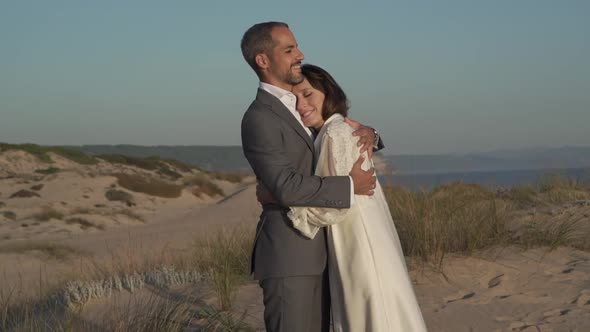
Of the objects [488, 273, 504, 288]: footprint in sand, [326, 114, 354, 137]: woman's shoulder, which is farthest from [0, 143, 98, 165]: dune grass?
[326, 114, 354, 137]: woman's shoulder

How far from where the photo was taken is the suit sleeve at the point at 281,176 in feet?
9.61

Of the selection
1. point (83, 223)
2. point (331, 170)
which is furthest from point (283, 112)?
point (83, 223)

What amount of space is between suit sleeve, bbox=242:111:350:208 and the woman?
0.09 metres

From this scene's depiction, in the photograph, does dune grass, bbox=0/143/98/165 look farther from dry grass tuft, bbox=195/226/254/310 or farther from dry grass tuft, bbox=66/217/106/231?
dry grass tuft, bbox=195/226/254/310

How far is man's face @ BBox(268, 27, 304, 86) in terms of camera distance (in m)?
3.20

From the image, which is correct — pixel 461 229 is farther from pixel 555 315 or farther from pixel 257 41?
pixel 257 41

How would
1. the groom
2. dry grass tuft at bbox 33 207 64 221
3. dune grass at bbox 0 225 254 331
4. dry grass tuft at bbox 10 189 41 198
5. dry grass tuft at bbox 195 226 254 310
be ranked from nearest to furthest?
the groom → dune grass at bbox 0 225 254 331 → dry grass tuft at bbox 195 226 254 310 → dry grass tuft at bbox 33 207 64 221 → dry grass tuft at bbox 10 189 41 198

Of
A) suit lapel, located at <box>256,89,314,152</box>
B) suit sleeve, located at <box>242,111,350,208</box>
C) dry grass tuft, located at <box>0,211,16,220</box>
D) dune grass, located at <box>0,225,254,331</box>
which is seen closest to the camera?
suit sleeve, located at <box>242,111,350,208</box>

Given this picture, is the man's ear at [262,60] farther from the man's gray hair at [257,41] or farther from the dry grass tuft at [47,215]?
the dry grass tuft at [47,215]

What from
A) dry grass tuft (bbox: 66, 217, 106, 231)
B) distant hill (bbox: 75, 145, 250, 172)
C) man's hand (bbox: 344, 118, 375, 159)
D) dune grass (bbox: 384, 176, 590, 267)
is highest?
man's hand (bbox: 344, 118, 375, 159)

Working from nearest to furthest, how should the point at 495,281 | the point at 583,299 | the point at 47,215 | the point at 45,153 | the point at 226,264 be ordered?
the point at 583,299 < the point at 226,264 < the point at 495,281 < the point at 47,215 < the point at 45,153

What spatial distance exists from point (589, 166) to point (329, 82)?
9.70 metres

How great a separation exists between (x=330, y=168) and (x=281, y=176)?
28 cm

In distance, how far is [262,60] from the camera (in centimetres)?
324
